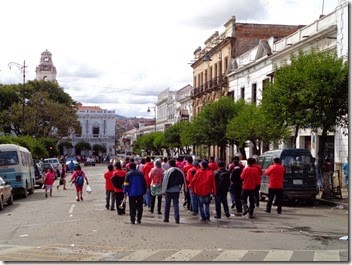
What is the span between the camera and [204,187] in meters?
16.3

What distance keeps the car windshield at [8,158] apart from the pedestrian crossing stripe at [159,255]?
17.4m

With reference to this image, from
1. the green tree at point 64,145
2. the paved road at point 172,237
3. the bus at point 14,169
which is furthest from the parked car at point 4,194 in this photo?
the green tree at point 64,145

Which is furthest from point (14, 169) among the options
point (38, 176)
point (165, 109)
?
point (165, 109)

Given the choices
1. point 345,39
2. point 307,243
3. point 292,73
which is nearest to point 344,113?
point 292,73

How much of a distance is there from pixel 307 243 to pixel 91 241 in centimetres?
454

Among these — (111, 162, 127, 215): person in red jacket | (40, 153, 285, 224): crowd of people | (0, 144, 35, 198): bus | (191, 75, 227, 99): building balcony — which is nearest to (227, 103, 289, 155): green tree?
(40, 153, 285, 224): crowd of people

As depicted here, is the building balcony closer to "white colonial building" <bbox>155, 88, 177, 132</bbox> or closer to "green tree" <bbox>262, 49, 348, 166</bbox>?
"white colonial building" <bbox>155, 88, 177, 132</bbox>

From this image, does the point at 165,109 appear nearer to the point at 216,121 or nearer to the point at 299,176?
the point at 216,121

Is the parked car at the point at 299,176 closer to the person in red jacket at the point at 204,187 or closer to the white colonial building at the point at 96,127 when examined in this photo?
the person in red jacket at the point at 204,187

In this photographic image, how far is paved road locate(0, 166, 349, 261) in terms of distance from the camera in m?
10.9

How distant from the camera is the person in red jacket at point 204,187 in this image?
641 inches

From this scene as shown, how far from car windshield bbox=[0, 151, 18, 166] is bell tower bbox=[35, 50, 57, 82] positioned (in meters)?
86.7

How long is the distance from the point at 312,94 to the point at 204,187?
7.81 meters

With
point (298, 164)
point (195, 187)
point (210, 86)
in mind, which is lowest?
point (195, 187)
